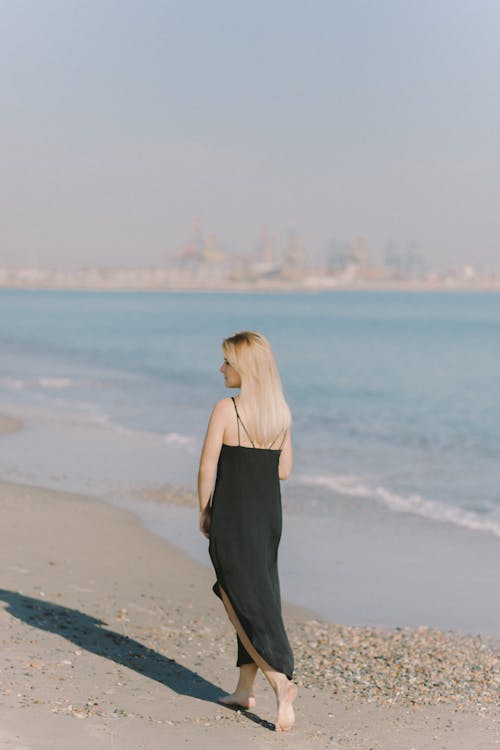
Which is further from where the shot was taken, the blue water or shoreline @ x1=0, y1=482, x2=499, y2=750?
Answer: the blue water

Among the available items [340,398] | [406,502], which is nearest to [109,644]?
[406,502]

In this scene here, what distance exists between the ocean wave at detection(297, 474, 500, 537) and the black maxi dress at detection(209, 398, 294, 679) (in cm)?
748

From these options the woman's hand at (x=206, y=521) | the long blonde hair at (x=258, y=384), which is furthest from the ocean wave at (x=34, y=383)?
the long blonde hair at (x=258, y=384)

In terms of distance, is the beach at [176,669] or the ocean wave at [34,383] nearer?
the beach at [176,669]

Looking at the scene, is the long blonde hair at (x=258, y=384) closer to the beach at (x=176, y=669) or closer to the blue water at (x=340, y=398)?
the beach at (x=176, y=669)

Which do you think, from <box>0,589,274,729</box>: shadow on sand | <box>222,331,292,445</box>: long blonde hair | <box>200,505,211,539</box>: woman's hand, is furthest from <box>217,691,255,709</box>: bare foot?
<box>222,331,292,445</box>: long blonde hair

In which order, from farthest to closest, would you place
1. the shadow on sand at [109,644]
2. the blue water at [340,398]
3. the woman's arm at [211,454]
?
the blue water at [340,398] → the shadow on sand at [109,644] → the woman's arm at [211,454]

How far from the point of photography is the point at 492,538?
11.9 meters

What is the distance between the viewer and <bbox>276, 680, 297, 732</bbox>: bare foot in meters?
5.14

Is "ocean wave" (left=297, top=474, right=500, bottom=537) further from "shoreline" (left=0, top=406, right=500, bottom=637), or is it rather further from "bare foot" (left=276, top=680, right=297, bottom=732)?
"bare foot" (left=276, top=680, right=297, bottom=732)

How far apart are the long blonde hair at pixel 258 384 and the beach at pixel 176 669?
54.3 inches

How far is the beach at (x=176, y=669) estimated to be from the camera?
5086 mm

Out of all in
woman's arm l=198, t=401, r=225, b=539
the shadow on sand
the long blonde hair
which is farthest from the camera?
the shadow on sand

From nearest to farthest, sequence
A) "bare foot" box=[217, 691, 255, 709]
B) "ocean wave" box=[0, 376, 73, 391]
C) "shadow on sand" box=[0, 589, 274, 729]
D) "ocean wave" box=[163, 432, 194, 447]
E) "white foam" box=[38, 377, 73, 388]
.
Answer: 1. "bare foot" box=[217, 691, 255, 709]
2. "shadow on sand" box=[0, 589, 274, 729]
3. "ocean wave" box=[163, 432, 194, 447]
4. "ocean wave" box=[0, 376, 73, 391]
5. "white foam" box=[38, 377, 73, 388]
